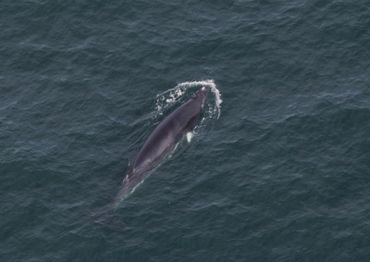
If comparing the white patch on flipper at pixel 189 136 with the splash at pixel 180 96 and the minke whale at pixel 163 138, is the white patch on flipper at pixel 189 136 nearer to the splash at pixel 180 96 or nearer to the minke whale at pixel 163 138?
the minke whale at pixel 163 138

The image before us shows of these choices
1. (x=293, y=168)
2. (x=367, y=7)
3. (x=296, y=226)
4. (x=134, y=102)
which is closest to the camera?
(x=296, y=226)

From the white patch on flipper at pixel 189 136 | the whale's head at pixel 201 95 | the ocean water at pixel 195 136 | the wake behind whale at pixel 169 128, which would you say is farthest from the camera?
the whale's head at pixel 201 95

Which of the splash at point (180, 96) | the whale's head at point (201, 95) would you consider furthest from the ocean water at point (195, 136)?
the whale's head at point (201, 95)

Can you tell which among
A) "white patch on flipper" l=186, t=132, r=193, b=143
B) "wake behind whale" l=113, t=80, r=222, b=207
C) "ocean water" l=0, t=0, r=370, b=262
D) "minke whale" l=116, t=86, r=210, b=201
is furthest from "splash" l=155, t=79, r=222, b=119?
"white patch on flipper" l=186, t=132, r=193, b=143

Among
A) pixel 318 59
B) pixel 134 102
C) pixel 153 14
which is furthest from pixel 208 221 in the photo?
pixel 153 14

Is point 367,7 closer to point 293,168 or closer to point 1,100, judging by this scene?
point 293,168

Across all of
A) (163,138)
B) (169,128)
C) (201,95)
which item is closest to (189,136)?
(169,128)

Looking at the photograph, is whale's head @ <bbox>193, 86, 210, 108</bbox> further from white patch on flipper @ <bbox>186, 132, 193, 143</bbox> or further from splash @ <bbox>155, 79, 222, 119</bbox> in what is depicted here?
white patch on flipper @ <bbox>186, 132, 193, 143</bbox>

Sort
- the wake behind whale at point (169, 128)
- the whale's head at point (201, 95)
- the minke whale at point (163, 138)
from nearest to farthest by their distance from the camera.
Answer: the minke whale at point (163, 138)
the wake behind whale at point (169, 128)
the whale's head at point (201, 95)
